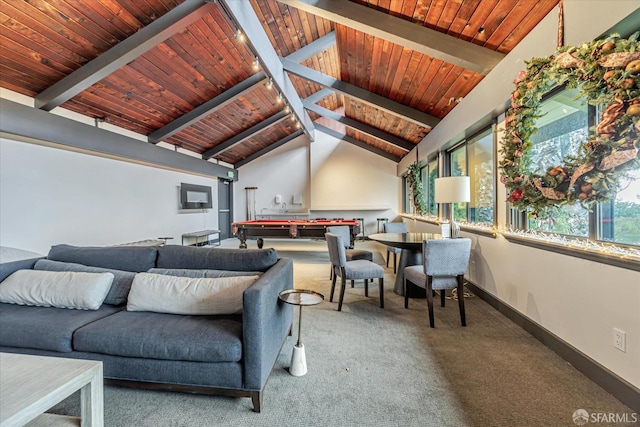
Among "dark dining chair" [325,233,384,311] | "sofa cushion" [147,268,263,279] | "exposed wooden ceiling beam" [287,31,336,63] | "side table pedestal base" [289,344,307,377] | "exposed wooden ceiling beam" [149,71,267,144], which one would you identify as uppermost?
"exposed wooden ceiling beam" [287,31,336,63]

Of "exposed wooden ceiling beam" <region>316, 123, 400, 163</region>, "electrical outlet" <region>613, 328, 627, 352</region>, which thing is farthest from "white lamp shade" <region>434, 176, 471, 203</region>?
"exposed wooden ceiling beam" <region>316, 123, 400, 163</region>

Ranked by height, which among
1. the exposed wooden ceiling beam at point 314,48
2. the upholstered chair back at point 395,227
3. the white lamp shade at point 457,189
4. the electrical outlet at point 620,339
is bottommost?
the electrical outlet at point 620,339

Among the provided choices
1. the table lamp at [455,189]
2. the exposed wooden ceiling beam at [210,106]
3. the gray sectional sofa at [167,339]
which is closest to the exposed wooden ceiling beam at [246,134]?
the exposed wooden ceiling beam at [210,106]

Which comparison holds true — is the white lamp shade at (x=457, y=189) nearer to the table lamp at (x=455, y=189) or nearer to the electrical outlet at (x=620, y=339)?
the table lamp at (x=455, y=189)

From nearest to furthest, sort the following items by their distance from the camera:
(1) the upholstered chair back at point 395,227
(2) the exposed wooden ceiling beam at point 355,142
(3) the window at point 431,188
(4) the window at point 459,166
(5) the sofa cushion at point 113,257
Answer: (5) the sofa cushion at point 113,257 < (4) the window at point 459,166 < (1) the upholstered chair back at point 395,227 < (3) the window at point 431,188 < (2) the exposed wooden ceiling beam at point 355,142

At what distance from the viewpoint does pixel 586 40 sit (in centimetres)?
176

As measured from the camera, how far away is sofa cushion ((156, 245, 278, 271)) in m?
2.22

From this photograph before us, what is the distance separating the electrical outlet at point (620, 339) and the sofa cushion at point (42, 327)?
3.26m

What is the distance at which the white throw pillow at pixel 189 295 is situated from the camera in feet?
6.13

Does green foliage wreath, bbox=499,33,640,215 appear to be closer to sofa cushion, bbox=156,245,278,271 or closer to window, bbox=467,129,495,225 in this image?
window, bbox=467,129,495,225

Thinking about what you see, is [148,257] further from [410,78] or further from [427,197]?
[427,197]

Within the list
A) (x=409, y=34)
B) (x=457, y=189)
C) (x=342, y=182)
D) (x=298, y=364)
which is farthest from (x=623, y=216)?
(x=342, y=182)

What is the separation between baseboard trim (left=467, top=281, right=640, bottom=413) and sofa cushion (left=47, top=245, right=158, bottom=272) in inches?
130

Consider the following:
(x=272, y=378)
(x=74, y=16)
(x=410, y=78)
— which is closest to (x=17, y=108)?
(x=74, y=16)
